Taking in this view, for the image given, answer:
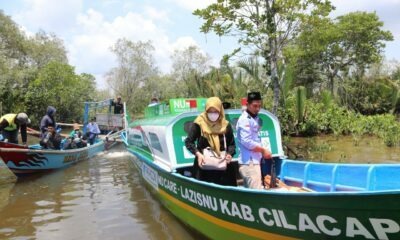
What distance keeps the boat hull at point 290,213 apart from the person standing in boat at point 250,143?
583mm

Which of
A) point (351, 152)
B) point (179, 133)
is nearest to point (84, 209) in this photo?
point (179, 133)

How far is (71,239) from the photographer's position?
6.24 metres

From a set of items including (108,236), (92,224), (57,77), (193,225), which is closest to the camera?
(193,225)

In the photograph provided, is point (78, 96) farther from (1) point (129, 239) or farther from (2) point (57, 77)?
(1) point (129, 239)

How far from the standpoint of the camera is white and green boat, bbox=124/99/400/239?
3.51 meters

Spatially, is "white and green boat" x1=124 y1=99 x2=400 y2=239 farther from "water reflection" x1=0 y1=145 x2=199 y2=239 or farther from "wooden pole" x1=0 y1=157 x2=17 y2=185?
"wooden pole" x1=0 y1=157 x2=17 y2=185

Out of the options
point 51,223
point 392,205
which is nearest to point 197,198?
point 392,205

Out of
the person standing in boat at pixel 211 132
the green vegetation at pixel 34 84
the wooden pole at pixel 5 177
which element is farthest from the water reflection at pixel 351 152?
the green vegetation at pixel 34 84

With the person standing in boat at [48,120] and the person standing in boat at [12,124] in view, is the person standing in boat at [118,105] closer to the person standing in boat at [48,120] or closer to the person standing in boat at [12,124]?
the person standing in boat at [48,120]

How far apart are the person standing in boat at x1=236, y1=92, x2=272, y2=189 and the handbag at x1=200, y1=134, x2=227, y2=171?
33cm

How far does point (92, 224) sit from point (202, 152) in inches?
120

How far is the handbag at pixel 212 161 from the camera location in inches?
209

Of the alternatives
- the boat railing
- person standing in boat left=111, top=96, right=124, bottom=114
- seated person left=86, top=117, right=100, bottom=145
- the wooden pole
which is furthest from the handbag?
person standing in boat left=111, top=96, right=124, bottom=114

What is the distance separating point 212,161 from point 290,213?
161cm
